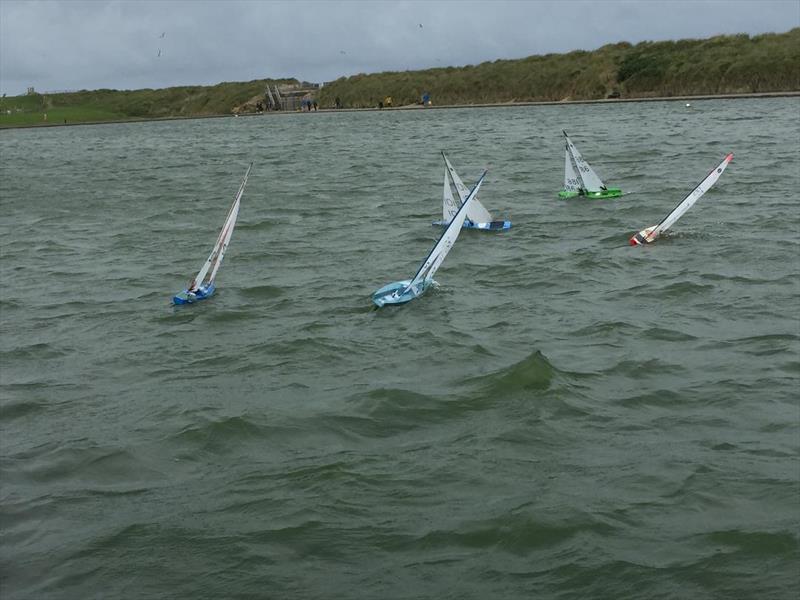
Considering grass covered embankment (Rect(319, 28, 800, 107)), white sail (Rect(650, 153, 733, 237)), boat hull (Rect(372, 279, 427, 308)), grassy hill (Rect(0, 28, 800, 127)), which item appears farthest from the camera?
grassy hill (Rect(0, 28, 800, 127))

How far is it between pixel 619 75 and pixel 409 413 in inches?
4005

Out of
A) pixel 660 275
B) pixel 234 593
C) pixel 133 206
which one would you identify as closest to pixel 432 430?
pixel 234 593

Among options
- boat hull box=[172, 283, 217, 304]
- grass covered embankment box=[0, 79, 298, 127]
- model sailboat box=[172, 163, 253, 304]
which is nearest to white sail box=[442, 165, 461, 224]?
model sailboat box=[172, 163, 253, 304]

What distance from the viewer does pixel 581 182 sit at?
33594 millimetres

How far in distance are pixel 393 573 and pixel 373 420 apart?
13.0ft

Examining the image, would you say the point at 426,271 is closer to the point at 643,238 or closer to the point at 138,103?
the point at 643,238

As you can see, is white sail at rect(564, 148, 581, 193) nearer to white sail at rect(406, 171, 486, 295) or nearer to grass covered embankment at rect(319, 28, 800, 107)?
white sail at rect(406, 171, 486, 295)

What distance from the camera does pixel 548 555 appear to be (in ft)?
29.9

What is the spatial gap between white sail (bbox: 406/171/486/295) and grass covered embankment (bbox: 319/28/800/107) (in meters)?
80.6

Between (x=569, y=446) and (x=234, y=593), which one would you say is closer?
(x=234, y=593)

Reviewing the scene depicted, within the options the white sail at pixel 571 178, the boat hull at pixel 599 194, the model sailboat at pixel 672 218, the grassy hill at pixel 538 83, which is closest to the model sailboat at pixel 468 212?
the model sailboat at pixel 672 218

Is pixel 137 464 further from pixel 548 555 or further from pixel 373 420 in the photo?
pixel 548 555

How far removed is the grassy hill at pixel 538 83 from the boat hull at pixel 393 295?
81539 millimetres

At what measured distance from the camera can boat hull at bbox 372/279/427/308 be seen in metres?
18.6
